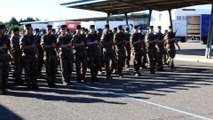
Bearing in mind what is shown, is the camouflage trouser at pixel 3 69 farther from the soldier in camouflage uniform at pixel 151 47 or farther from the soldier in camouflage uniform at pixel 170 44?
the soldier in camouflage uniform at pixel 170 44

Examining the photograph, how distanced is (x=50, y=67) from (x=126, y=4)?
12.4m

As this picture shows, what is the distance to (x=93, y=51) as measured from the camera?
12258 mm

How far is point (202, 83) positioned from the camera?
1153 cm

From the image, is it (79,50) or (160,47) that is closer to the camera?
(79,50)

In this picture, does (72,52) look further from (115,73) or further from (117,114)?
(117,114)

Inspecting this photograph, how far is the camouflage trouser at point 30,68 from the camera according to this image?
1058 cm

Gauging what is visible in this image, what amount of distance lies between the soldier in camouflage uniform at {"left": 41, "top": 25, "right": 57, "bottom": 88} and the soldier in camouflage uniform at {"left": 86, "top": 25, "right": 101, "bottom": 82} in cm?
145

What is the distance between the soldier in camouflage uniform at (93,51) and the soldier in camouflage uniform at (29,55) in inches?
84.5

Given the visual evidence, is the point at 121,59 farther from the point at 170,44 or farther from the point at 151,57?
the point at 170,44

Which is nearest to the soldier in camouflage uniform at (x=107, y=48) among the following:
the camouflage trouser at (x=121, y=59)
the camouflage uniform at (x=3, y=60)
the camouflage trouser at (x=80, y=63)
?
the camouflage trouser at (x=121, y=59)

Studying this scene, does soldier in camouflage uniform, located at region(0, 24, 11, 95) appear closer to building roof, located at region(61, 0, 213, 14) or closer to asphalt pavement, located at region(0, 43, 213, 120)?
asphalt pavement, located at region(0, 43, 213, 120)

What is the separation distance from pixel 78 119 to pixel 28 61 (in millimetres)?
4110

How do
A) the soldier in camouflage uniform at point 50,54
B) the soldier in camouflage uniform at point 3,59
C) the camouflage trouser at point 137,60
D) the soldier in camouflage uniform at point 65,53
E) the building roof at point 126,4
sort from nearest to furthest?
the soldier in camouflage uniform at point 3,59
the soldier in camouflage uniform at point 50,54
the soldier in camouflage uniform at point 65,53
the camouflage trouser at point 137,60
the building roof at point 126,4

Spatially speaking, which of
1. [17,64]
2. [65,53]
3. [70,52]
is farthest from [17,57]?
[70,52]
